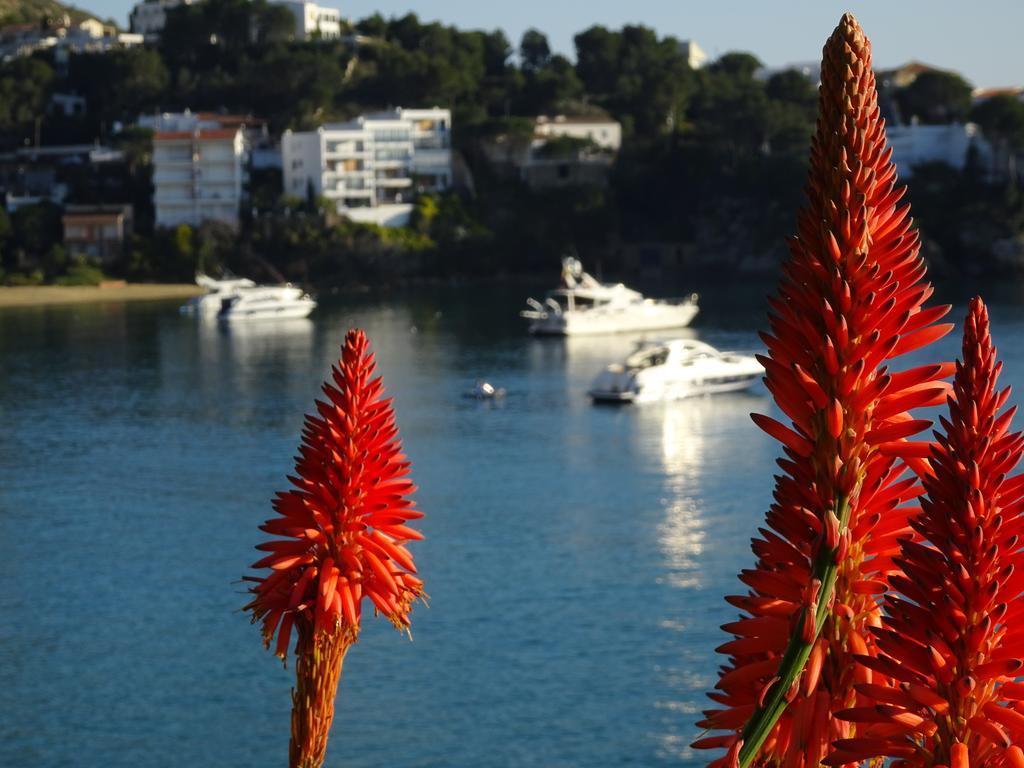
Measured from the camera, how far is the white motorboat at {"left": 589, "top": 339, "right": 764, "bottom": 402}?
2119 inches

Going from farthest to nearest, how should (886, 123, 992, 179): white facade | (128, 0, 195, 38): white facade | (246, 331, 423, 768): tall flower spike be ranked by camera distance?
(128, 0, 195, 38): white facade < (886, 123, 992, 179): white facade < (246, 331, 423, 768): tall flower spike

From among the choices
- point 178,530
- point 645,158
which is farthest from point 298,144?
point 178,530

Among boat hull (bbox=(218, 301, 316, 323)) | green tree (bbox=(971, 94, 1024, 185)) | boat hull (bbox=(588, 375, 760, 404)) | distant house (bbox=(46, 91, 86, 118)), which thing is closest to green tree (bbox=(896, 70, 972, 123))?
green tree (bbox=(971, 94, 1024, 185))

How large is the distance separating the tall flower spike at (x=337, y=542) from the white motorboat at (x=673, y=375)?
4860 cm

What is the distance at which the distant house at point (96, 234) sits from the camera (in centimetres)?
10312

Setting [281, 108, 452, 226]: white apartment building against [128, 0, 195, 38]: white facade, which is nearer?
[281, 108, 452, 226]: white apartment building

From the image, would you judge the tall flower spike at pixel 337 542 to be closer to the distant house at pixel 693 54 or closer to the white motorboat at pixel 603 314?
the white motorboat at pixel 603 314

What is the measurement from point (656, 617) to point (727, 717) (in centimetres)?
2522

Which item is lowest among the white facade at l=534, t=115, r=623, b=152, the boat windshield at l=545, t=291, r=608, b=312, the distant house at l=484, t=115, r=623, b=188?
the boat windshield at l=545, t=291, r=608, b=312

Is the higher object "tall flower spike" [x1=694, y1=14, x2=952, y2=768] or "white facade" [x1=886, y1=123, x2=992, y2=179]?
"white facade" [x1=886, y1=123, x2=992, y2=179]

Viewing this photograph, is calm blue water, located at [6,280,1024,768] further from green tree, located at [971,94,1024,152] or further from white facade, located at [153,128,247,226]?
green tree, located at [971,94,1024,152]

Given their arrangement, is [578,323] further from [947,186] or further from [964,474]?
[964,474]

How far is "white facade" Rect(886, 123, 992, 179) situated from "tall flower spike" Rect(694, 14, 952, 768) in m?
Result: 106

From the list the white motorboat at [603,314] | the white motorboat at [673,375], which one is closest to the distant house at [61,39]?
the white motorboat at [603,314]
